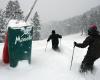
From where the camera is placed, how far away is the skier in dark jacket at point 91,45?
8.05m

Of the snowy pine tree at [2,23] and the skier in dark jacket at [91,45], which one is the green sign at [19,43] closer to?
the skier in dark jacket at [91,45]

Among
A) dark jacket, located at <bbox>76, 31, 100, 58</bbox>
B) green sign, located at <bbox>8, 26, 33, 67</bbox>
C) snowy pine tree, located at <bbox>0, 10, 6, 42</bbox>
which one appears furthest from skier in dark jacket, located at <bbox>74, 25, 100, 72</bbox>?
snowy pine tree, located at <bbox>0, 10, 6, 42</bbox>

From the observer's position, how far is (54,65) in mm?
8531

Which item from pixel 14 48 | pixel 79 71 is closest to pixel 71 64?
pixel 79 71

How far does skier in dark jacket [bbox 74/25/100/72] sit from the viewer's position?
8.05 meters

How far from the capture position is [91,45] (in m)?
8.14

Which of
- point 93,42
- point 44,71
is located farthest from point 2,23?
point 93,42

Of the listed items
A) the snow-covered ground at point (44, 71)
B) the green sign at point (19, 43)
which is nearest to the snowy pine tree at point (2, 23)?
the snow-covered ground at point (44, 71)

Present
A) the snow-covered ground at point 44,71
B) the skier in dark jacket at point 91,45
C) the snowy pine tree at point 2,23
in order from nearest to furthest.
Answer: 1. the snow-covered ground at point 44,71
2. the skier in dark jacket at point 91,45
3. the snowy pine tree at point 2,23

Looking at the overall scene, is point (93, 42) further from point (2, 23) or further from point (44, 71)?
point (2, 23)

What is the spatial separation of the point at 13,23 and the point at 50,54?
9.07ft

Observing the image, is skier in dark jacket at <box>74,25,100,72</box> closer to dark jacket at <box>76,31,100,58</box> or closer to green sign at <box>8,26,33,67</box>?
dark jacket at <box>76,31,100,58</box>

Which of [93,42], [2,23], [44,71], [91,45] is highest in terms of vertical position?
[93,42]

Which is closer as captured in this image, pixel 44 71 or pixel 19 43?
pixel 19 43
